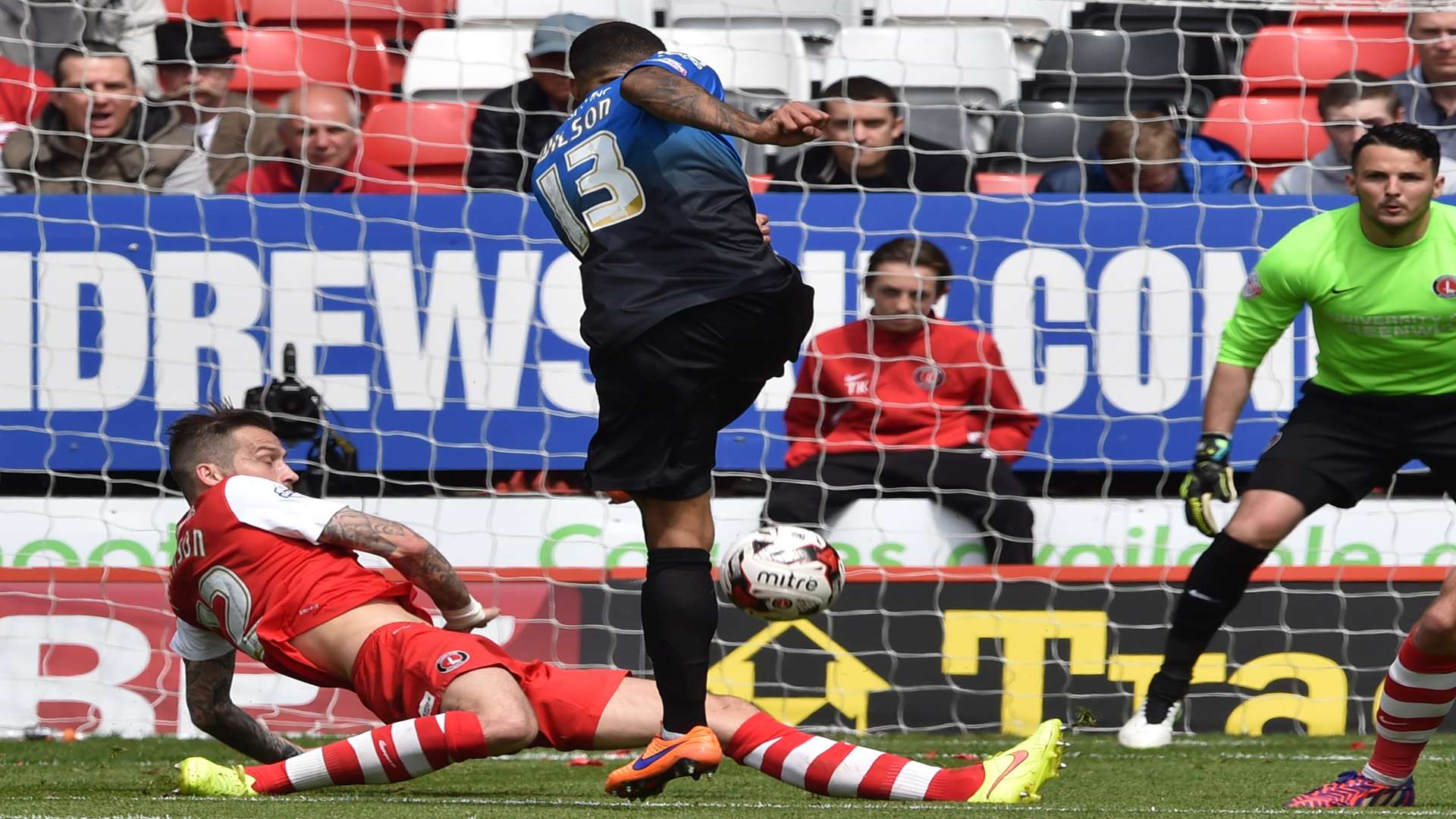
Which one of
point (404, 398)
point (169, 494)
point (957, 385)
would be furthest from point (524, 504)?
point (957, 385)

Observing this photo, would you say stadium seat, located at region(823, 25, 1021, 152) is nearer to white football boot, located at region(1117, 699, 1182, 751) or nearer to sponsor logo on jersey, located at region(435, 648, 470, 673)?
white football boot, located at region(1117, 699, 1182, 751)

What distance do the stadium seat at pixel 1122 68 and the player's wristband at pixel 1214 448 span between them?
297cm

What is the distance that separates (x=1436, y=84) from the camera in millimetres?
7172

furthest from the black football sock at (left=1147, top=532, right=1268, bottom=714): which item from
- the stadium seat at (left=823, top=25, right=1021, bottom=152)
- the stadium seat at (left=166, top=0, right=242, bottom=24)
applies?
the stadium seat at (left=166, top=0, right=242, bottom=24)

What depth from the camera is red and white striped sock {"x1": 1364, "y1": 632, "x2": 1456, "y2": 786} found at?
372cm

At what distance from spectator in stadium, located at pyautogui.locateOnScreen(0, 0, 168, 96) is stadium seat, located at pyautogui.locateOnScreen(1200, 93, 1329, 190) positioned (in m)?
4.46

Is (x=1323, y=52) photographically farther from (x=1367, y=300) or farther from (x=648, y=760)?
(x=648, y=760)

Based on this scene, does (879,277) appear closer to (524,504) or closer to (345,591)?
(524,504)

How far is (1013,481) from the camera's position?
6.60m

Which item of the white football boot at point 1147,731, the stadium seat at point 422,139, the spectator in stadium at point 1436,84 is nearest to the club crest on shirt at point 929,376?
the white football boot at point 1147,731

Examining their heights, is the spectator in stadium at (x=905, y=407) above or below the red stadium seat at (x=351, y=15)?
below

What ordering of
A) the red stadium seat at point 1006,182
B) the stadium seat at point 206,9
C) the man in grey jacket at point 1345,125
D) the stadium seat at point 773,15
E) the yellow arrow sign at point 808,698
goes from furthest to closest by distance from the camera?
the stadium seat at point 773,15, the stadium seat at point 206,9, the red stadium seat at point 1006,182, the man in grey jacket at point 1345,125, the yellow arrow sign at point 808,698

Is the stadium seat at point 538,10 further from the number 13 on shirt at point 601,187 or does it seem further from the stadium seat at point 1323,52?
the number 13 on shirt at point 601,187

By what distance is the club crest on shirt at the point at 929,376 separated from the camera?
6.79 meters
